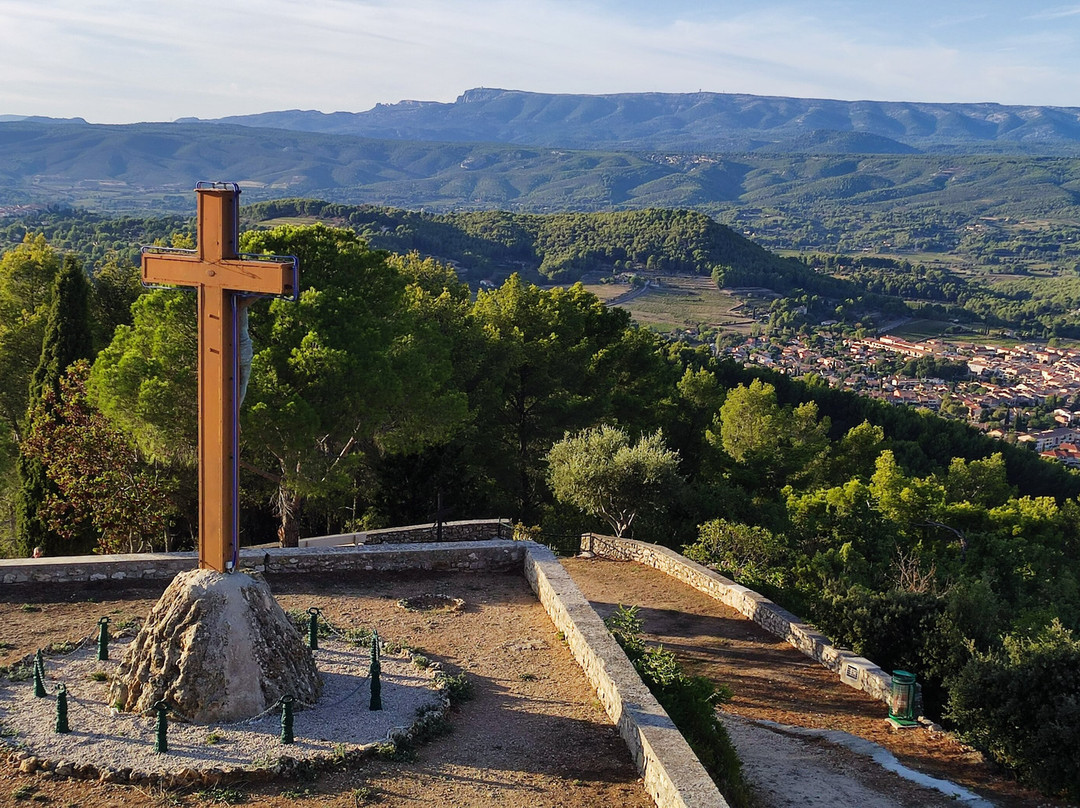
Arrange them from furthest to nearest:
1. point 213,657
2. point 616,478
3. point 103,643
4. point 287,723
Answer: point 616,478
point 103,643
point 213,657
point 287,723

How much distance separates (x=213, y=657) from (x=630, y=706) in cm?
364

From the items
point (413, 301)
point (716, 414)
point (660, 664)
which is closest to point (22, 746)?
point (660, 664)

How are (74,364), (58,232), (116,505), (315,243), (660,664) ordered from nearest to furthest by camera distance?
1. (660,664)
2. (116,505)
3. (74,364)
4. (315,243)
5. (58,232)

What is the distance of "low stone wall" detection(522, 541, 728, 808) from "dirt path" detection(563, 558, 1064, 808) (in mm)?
1493

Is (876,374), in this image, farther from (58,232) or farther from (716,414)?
(58,232)

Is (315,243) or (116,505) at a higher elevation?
(315,243)

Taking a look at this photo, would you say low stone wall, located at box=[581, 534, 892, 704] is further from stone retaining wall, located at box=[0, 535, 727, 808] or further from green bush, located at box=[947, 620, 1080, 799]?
stone retaining wall, located at box=[0, 535, 727, 808]

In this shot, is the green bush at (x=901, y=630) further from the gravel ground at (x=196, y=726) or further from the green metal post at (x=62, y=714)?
the green metal post at (x=62, y=714)

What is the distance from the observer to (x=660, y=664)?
33.0 ft

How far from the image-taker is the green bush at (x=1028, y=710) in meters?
9.98

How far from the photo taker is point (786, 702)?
11.8 meters

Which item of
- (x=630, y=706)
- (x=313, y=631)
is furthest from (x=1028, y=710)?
(x=313, y=631)

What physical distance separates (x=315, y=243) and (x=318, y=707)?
11.5 m

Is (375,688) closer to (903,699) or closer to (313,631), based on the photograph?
(313,631)
